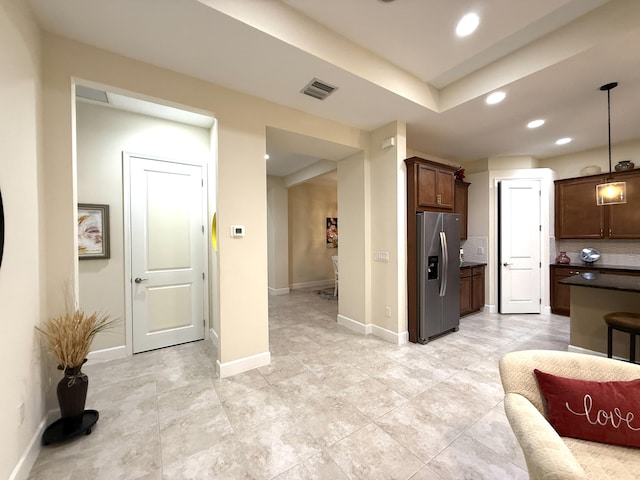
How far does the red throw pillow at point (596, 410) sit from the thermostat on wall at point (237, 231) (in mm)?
2560

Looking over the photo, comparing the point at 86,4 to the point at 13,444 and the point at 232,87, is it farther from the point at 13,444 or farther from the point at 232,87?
the point at 13,444

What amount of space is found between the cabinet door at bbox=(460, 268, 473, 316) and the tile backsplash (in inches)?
69.7

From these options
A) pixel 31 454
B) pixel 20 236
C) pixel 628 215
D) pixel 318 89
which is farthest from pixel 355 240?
pixel 628 215

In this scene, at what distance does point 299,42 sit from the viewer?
2.06 meters

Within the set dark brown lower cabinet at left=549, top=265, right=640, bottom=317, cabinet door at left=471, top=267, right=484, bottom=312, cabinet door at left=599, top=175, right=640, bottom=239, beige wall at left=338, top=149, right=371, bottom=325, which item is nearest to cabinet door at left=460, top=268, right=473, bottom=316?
cabinet door at left=471, top=267, right=484, bottom=312

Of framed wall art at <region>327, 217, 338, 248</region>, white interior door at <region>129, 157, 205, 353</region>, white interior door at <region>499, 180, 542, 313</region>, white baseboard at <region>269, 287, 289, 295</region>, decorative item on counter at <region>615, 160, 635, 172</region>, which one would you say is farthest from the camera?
framed wall art at <region>327, 217, 338, 248</region>

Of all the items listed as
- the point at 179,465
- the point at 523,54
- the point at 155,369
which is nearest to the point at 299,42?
the point at 523,54

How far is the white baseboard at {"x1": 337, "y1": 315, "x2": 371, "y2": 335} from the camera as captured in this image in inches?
149

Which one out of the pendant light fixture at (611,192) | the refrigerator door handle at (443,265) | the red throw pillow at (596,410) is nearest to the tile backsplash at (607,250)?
the pendant light fixture at (611,192)

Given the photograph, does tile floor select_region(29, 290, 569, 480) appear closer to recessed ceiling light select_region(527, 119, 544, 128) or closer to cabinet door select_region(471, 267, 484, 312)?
cabinet door select_region(471, 267, 484, 312)

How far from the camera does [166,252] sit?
3.33 meters

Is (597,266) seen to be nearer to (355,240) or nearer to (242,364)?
(355,240)

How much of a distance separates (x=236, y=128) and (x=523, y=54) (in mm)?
2894

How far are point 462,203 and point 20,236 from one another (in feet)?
19.2
